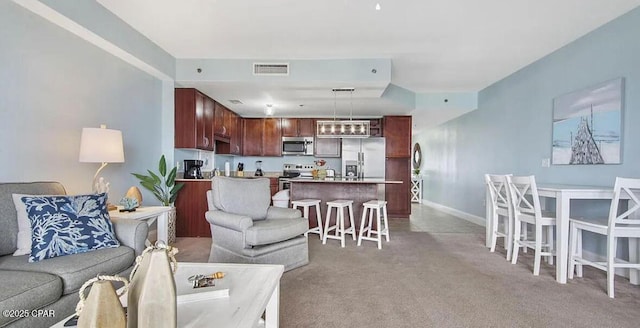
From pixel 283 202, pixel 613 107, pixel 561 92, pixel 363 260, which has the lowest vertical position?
pixel 363 260

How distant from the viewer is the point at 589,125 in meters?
3.35

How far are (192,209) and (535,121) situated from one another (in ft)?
15.6

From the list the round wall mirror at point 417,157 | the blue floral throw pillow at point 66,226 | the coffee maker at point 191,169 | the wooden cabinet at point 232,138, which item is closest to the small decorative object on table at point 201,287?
the blue floral throw pillow at point 66,226

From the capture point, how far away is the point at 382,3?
9.11 feet

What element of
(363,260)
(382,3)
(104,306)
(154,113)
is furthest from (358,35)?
(104,306)

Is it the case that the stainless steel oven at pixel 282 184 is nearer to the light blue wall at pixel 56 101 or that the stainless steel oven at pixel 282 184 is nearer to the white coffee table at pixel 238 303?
the light blue wall at pixel 56 101

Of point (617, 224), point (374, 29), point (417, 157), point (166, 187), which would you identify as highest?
point (374, 29)

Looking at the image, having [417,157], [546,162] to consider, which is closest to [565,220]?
[546,162]

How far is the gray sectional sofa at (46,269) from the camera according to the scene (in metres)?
1.43

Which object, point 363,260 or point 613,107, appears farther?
point 363,260

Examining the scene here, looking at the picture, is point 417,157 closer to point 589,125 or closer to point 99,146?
point 589,125

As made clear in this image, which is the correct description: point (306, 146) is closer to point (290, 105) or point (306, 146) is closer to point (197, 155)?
point (290, 105)

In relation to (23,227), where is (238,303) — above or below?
below

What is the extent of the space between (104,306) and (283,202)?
12.6ft
